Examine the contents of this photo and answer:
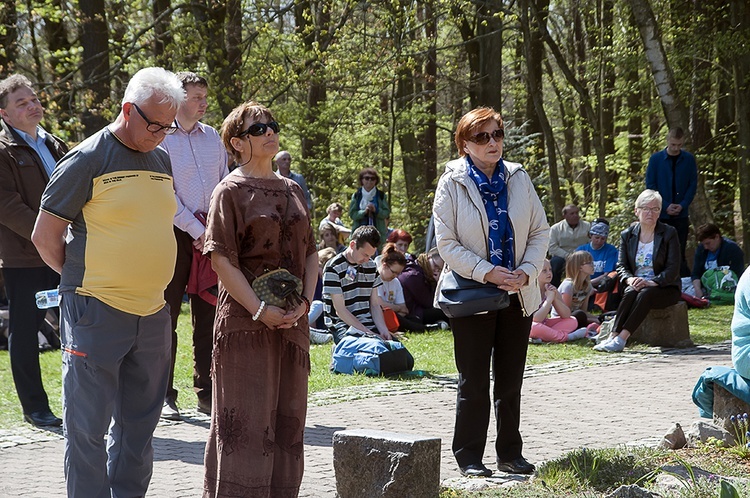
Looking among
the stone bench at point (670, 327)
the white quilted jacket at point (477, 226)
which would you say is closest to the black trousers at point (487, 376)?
the white quilted jacket at point (477, 226)

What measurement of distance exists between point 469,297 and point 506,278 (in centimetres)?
23

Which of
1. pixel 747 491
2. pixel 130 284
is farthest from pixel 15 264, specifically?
pixel 747 491

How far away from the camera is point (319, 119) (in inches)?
931

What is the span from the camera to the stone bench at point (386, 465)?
15.4 ft

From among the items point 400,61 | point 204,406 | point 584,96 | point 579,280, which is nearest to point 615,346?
point 579,280

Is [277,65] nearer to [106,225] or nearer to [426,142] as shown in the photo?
[426,142]

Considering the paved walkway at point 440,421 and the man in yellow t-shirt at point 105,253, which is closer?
the man in yellow t-shirt at point 105,253

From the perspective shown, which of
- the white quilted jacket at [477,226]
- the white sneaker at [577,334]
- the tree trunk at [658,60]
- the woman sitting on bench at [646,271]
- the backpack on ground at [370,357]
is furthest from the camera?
the tree trunk at [658,60]

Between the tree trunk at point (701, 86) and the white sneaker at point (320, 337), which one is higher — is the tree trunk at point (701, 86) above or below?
above

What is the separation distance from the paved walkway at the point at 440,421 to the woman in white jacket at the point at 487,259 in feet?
1.18

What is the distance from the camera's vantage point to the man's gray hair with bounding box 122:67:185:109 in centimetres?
427

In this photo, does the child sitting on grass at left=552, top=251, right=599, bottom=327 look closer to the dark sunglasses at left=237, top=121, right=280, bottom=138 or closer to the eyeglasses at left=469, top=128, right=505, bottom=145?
the eyeglasses at left=469, top=128, right=505, bottom=145

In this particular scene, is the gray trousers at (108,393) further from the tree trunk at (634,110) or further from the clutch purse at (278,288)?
the tree trunk at (634,110)

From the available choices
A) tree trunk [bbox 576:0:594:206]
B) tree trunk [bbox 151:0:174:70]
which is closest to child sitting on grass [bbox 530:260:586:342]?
tree trunk [bbox 151:0:174:70]
